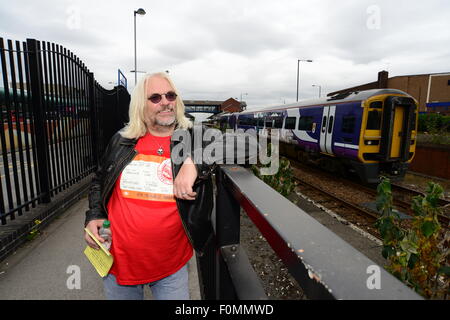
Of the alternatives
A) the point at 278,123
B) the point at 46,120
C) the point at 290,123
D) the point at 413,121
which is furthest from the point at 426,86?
the point at 46,120

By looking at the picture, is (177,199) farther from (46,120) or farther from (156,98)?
(46,120)

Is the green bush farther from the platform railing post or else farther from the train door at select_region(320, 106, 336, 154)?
the platform railing post

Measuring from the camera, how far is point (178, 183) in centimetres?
153

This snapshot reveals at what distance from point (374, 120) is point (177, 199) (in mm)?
8911

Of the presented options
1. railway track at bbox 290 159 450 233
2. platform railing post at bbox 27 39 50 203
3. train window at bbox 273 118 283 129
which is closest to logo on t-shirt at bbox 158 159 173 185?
platform railing post at bbox 27 39 50 203

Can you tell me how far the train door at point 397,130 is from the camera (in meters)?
9.06

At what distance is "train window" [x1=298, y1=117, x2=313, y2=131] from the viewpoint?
11.7 meters

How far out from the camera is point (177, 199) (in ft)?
5.34

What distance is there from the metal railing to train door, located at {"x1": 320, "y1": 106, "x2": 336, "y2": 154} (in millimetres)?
9518

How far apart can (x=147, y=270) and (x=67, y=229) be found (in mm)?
2808

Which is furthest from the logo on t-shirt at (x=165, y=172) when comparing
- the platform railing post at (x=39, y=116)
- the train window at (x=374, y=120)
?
the train window at (x=374, y=120)

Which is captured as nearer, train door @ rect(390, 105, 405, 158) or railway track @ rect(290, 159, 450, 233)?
railway track @ rect(290, 159, 450, 233)
